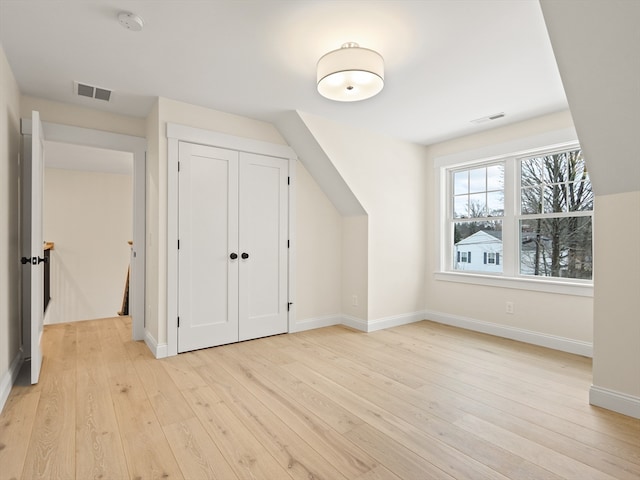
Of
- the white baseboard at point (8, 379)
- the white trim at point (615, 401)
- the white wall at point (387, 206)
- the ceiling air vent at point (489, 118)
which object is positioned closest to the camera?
the white trim at point (615, 401)

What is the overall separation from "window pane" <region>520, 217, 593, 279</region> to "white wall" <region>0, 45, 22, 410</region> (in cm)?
476

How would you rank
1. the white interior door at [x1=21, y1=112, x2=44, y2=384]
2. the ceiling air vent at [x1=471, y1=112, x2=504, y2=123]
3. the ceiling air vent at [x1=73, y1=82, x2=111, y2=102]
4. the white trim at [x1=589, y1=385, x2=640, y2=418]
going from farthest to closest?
1. the ceiling air vent at [x1=471, y1=112, x2=504, y2=123]
2. the ceiling air vent at [x1=73, y1=82, x2=111, y2=102]
3. the white interior door at [x1=21, y1=112, x2=44, y2=384]
4. the white trim at [x1=589, y1=385, x2=640, y2=418]

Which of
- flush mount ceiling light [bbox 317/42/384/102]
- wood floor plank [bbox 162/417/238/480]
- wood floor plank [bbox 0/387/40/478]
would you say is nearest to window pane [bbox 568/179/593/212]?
flush mount ceiling light [bbox 317/42/384/102]

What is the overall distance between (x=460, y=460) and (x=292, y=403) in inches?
42.3

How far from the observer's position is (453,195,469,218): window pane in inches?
179

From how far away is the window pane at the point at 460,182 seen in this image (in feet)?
15.0

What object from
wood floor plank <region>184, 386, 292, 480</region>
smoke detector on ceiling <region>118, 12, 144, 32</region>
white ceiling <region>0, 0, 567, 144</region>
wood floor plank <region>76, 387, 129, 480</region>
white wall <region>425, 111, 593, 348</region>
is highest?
white ceiling <region>0, 0, 567, 144</region>

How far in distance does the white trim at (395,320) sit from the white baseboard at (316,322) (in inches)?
20.2

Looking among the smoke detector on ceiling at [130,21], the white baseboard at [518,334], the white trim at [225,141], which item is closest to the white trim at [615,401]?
the white baseboard at [518,334]

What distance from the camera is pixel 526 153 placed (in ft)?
12.6

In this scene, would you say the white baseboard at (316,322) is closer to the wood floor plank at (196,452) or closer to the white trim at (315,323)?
the white trim at (315,323)

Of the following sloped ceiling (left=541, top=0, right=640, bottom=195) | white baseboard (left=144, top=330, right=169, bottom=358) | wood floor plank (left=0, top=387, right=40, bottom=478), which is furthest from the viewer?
white baseboard (left=144, top=330, right=169, bottom=358)

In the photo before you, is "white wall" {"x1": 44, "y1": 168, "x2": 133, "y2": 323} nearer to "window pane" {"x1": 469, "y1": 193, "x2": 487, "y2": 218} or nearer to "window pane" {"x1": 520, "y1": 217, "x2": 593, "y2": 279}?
"window pane" {"x1": 469, "y1": 193, "x2": 487, "y2": 218}

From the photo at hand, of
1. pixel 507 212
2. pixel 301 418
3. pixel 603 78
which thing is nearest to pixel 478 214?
pixel 507 212
